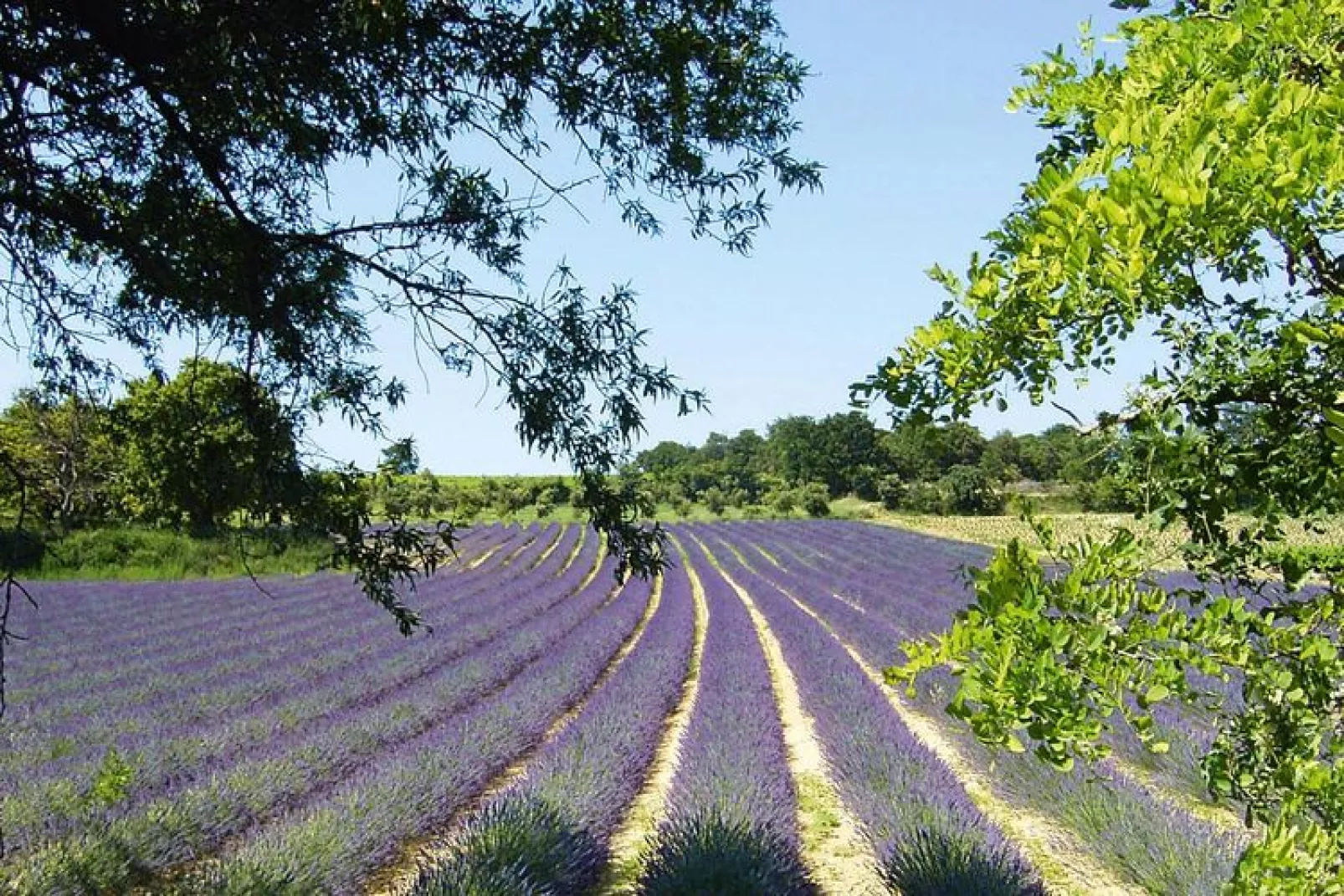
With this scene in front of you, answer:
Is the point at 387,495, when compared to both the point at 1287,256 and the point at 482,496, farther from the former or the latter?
the point at 482,496

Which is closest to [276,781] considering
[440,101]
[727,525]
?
[440,101]

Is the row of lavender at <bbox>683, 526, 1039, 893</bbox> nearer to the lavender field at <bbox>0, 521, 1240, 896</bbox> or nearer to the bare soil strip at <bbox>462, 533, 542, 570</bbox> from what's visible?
the lavender field at <bbox>0, 521, 1240, 896</bbox>

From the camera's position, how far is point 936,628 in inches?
494

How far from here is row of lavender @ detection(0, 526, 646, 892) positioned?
16.8ft

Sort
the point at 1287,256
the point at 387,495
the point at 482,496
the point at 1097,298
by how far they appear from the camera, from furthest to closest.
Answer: the point at 482,496, the point at 387,495, the point at 1287,256, the point at 1097,298

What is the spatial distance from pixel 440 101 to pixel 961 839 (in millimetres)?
4642

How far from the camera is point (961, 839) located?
4.83 meters

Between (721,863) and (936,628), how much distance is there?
890 cm

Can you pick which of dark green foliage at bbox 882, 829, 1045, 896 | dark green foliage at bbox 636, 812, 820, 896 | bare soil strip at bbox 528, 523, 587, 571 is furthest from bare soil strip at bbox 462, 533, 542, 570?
dark green foliage at bbox 882, 829, 1045, 896

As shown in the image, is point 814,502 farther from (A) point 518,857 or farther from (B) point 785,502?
(A) point 518,857

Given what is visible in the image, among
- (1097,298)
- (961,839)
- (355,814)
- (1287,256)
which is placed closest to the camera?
(1097,298)

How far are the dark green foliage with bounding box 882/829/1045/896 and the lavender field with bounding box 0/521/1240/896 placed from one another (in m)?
0.02

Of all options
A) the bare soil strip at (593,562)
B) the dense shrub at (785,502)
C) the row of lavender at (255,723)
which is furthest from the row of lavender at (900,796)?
the dense shrub at (785,502)

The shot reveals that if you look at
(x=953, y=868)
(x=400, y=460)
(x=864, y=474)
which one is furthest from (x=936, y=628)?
(x=864, y=474)
